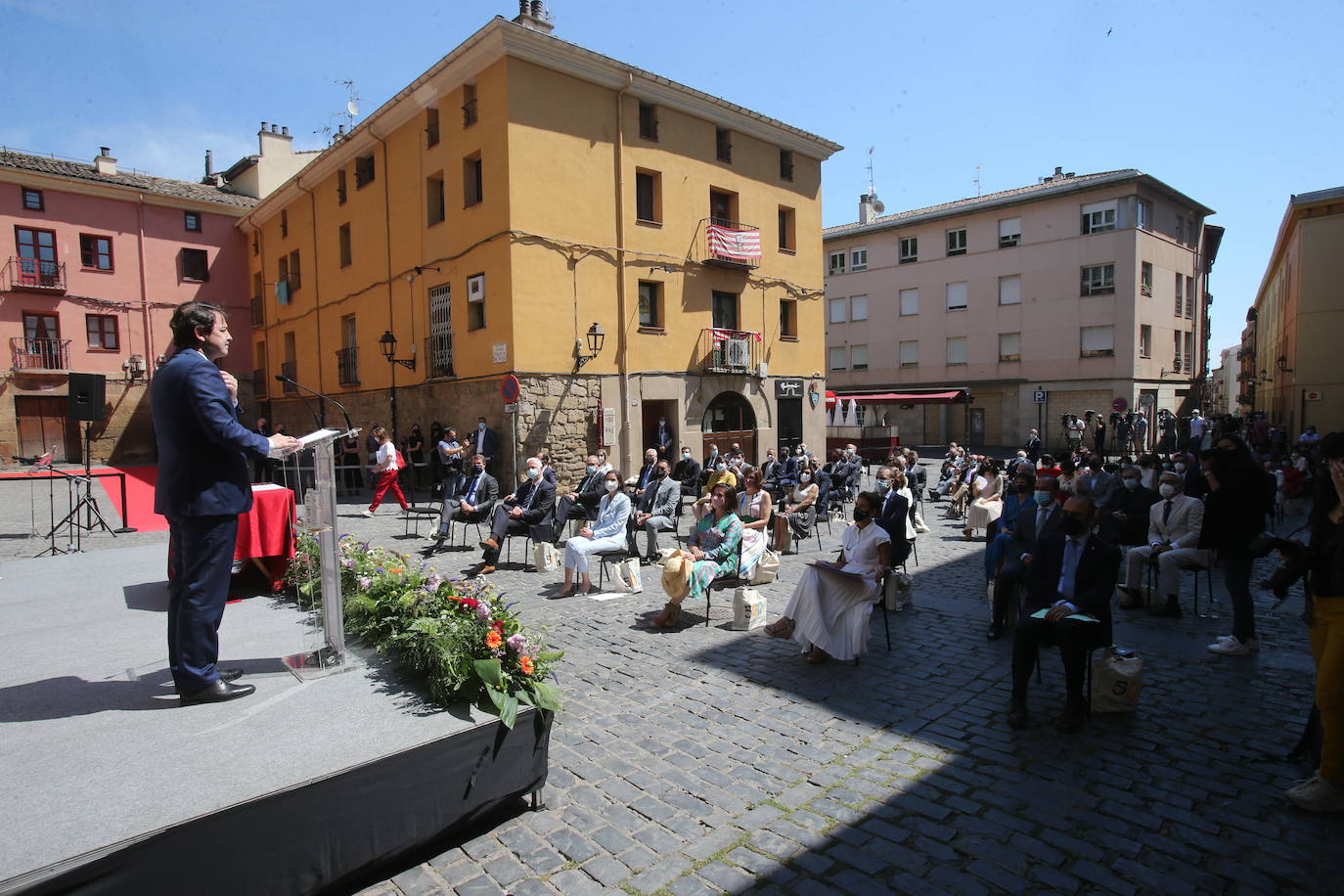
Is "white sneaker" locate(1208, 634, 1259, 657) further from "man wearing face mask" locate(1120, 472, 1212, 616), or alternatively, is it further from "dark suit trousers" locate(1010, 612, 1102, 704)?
"dark suit trousers" locate(1010, 612, 1102, 704)

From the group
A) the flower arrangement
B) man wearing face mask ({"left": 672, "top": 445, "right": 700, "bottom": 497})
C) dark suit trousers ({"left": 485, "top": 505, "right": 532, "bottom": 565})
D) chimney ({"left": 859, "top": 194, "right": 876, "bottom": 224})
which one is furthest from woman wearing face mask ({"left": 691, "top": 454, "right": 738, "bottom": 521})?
chimney ({"left": 859, "top": 194, "right": 876, "bottom": 224})

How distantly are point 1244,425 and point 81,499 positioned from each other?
39965 millimetres

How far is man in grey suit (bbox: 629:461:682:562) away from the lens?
9953mm

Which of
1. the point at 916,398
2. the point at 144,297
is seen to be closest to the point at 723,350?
the point at 916,398

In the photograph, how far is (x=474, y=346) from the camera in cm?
1733

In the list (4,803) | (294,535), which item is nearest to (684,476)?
(294,535)

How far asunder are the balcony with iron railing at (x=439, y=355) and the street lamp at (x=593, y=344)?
3.31m

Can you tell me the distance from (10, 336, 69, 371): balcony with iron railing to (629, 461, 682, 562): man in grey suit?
27685 mm

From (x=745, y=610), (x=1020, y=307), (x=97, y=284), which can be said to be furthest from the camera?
(x=1020, y=307)

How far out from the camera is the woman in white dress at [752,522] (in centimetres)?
767

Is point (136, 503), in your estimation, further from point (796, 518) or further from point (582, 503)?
point (796, 518)

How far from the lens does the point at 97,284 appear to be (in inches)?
1077

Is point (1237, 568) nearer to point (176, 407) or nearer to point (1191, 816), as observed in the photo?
point (1191, 816)

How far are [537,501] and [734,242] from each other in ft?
41.8
